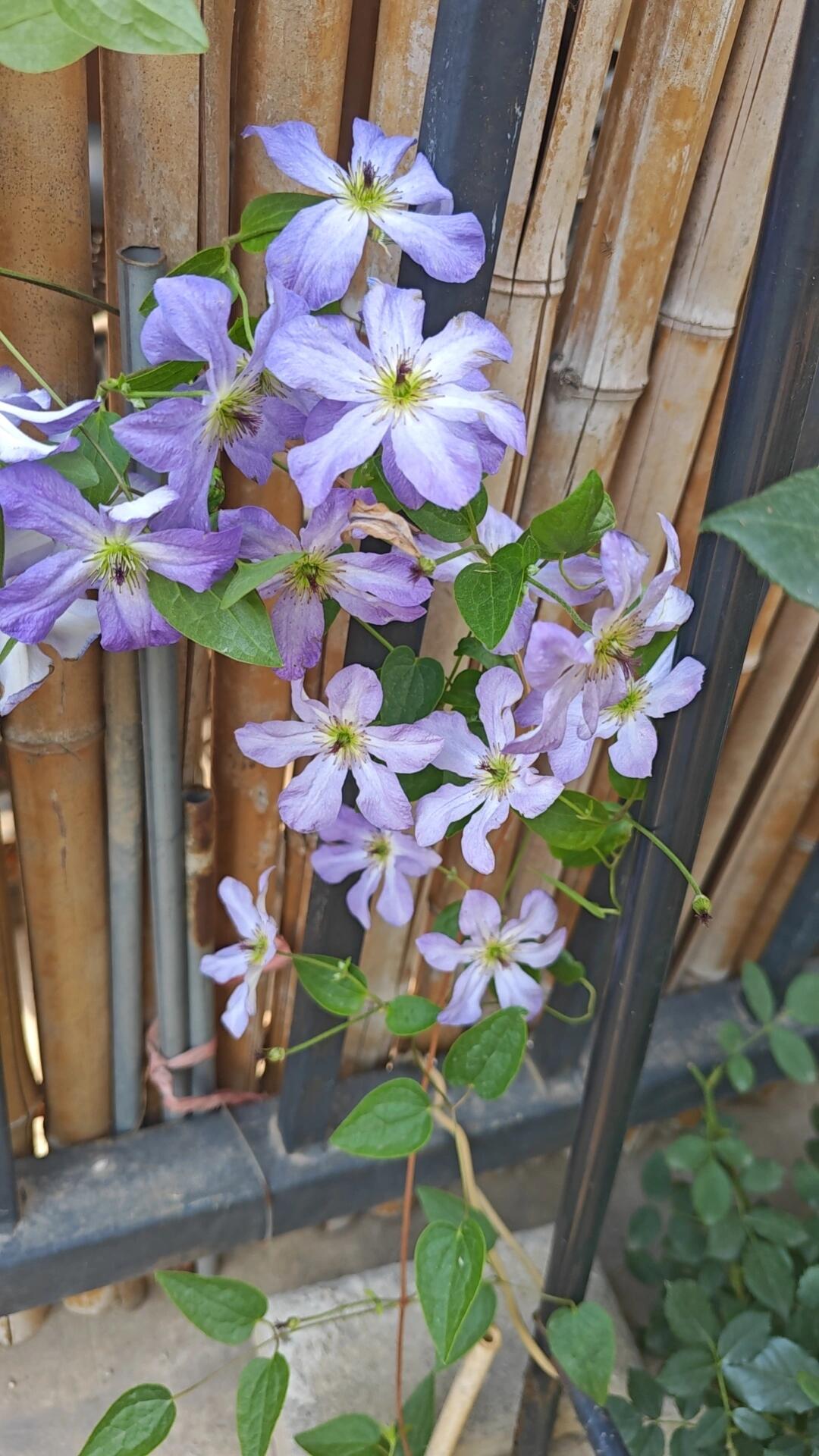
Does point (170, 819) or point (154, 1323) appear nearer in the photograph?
point (170, 819)

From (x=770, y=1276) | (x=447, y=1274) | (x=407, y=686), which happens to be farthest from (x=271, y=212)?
(x=770, y=1276)

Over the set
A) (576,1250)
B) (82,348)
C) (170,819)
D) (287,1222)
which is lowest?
(287,1222)

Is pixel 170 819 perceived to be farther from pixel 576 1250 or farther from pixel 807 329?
pixel 807 329

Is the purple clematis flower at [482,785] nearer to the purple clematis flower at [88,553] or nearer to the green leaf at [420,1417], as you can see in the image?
the purple clematis flower at [88,553]

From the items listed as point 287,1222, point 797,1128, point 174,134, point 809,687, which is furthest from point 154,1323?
point 174,134

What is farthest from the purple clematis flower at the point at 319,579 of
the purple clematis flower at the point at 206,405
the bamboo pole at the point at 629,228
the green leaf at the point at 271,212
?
the bamboo pole at the point at 629,228

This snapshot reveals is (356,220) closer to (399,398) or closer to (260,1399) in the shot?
(399,398)

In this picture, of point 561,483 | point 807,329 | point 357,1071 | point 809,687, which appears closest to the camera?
point 807,329

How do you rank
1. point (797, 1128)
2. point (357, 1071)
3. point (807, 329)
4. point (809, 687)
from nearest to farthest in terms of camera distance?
point (807, 329) → point (809, 687) → point (357, 1071) → point (797, 1128)
